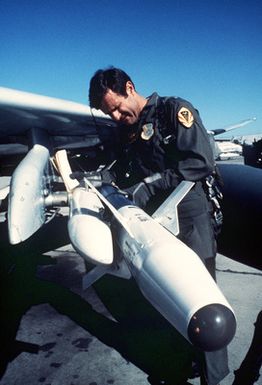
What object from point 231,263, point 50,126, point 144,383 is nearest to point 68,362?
point 144,383

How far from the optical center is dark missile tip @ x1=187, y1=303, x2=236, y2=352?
61.7 inches

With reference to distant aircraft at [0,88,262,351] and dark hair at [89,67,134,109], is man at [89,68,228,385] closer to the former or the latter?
dark hair at [89,67,134,109]

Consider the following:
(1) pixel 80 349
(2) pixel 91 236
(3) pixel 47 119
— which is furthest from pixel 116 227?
(3) pixel 47 119

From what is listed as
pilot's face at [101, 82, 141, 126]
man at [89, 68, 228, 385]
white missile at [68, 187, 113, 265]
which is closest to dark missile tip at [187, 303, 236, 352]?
man at [89, 68, 228, 385]

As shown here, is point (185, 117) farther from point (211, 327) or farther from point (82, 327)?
point (82, 327)

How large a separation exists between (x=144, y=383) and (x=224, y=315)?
137 centimetres

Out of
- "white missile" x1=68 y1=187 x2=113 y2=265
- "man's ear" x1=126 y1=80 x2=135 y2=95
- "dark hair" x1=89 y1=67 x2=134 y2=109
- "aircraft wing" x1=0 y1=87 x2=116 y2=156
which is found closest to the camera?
"white missile" x1=68 y1=187 x2=113 y2=265

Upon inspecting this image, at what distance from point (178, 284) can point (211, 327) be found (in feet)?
0.94

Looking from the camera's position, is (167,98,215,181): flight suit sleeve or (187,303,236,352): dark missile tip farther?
(167,98,215,181): flight suit sleeve

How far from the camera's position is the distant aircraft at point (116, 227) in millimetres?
1637

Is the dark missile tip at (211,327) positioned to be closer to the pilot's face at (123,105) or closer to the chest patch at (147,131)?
the chest patch at (147,131)

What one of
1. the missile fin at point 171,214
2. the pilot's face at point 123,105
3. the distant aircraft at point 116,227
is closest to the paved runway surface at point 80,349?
the distant aircraft at point 116,227

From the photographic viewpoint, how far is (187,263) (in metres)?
1.87

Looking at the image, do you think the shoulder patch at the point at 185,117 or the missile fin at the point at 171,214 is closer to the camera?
the missile fin at the point at 171,214
